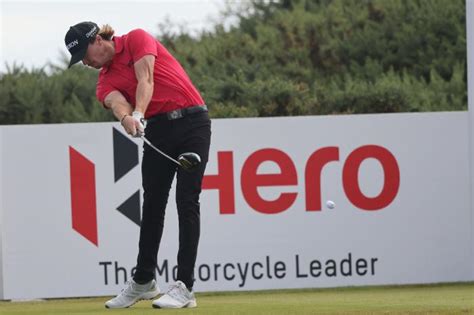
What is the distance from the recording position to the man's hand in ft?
22.4

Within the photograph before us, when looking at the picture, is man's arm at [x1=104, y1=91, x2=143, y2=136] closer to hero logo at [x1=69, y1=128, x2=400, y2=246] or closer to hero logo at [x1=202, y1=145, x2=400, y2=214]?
hero logo at [x1=69, y1=128, x2=400, y2=246]

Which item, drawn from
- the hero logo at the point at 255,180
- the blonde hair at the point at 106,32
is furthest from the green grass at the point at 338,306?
the blonde hair at the point at 106,32

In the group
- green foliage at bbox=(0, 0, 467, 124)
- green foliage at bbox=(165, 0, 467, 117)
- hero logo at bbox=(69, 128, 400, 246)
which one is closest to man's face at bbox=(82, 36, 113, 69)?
hero logo at bbox=(69, 128, 400, 246)

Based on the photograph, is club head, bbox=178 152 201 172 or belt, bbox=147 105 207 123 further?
belt, bbox=147 105 207 123

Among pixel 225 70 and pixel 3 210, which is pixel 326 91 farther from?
pixel 3 210

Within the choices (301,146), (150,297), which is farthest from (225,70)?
(150,297)

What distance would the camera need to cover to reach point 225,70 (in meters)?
17.1

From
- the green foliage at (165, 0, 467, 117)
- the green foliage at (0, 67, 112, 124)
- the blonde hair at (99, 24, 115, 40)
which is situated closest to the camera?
the blonde hair at (99, 24, 115, 40)

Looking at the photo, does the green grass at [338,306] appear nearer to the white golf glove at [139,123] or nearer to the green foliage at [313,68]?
the white golf glove at [139,123]

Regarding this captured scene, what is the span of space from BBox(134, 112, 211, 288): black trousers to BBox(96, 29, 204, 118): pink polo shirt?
0.10 metres

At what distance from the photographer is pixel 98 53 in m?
7.16

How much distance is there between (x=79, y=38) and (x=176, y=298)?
1.58 m

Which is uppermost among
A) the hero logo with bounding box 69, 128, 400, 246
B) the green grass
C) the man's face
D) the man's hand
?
the man's face

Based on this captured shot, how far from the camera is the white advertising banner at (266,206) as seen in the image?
987 cm
